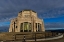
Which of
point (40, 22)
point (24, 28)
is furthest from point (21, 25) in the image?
point (40, 22)

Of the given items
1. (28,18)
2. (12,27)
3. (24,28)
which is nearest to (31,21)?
(28,18)

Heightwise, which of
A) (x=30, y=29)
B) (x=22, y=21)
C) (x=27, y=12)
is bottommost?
(x=30, y=29)

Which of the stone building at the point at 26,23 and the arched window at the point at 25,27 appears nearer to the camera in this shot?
the stone building at the point at 26,23

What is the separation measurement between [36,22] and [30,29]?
3.19 meters

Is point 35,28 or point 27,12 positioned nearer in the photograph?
point 35,28

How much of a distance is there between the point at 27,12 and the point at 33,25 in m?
6.79

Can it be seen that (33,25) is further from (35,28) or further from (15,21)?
(15,21)

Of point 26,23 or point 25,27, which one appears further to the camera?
point 25,27

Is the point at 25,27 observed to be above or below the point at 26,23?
below

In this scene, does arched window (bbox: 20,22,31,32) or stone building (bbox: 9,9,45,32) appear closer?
stone building (bbox: 9,9,45,32)

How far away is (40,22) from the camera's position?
47.7m

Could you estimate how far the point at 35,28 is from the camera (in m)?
44.0

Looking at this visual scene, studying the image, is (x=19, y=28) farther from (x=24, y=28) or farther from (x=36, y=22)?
(x=36, y=22)

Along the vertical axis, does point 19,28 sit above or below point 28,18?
below
